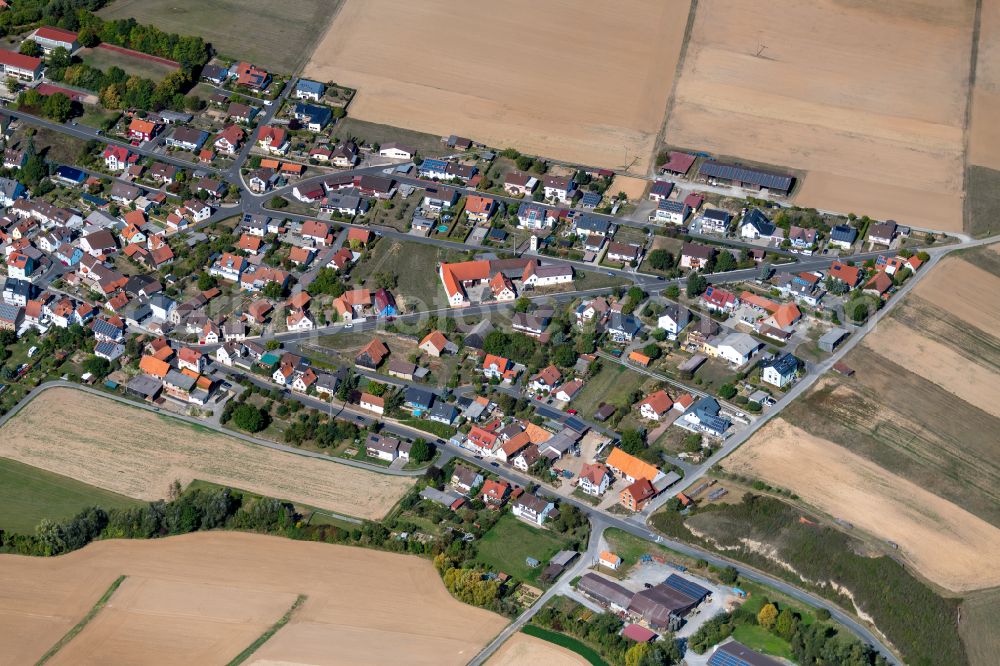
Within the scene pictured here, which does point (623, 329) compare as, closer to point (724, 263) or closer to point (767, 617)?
point (724, 263)

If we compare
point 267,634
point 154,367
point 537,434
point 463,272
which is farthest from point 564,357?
point 267,634

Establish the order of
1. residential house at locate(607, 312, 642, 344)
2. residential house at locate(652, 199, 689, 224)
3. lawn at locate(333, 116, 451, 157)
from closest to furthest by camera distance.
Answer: residential house at locate(607, 312, 642, 344) → residential house at locate(652, 199, 689, 224) → lawn at locate(333, 116, 451, 157)

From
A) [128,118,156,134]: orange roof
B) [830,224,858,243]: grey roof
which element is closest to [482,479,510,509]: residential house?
[830,224,858,243]: grey roof

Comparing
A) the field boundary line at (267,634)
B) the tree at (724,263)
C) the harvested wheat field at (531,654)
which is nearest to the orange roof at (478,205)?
the tree at (724,263)

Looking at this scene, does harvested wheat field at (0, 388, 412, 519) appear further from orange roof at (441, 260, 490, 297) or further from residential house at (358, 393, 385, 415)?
orange roof at (441, 260, 490, 297)

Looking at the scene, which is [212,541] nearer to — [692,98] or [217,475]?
[217,475]

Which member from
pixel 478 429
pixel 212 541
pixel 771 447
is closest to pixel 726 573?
A: pixel 771 447
